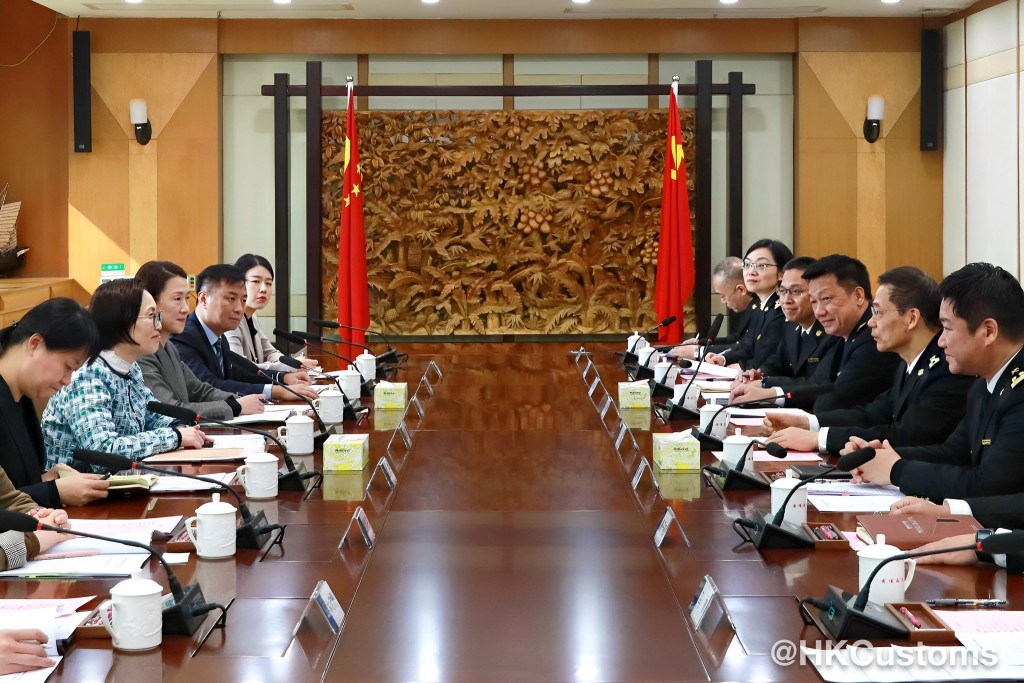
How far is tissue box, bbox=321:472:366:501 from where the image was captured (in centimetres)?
295

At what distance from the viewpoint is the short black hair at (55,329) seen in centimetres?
276

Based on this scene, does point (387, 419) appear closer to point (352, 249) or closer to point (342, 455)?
point (342, 455)

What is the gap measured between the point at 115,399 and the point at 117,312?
0.87 feet

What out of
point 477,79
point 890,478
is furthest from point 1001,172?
Result: point 890,478

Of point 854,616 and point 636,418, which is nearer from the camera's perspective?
point 854,616

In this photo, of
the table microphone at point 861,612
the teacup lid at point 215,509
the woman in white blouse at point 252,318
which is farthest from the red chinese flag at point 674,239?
the table microphone at point 861,612

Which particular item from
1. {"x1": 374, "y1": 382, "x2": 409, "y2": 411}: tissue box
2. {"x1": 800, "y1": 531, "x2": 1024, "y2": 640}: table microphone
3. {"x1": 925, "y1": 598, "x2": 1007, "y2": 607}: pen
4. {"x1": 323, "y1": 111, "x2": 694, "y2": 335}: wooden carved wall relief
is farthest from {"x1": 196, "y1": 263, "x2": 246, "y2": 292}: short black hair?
{"x1": 323, "y1": 111, "x2": 694, "y2": 335}: wooden carved wall relief

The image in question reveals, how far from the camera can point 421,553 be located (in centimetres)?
244

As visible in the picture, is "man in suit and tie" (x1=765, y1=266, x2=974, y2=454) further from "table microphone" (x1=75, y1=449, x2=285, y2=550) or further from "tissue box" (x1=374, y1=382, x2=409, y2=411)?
"table microphone" (x1=75, y1=449, x2=285, y2=550)

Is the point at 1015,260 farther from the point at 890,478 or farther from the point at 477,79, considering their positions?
the point at 890,478

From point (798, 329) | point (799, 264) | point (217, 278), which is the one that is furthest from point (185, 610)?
point (798, 329)

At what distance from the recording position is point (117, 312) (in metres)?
3.50

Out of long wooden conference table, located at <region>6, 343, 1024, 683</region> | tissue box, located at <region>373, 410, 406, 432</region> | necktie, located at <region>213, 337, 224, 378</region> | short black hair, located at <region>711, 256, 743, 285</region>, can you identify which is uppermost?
short black hair, located at <region>711, 256, 743, 285</region>

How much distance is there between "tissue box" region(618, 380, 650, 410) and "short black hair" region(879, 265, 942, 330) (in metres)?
1.05
